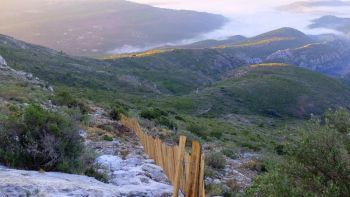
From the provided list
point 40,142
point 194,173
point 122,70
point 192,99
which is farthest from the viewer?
point 122,70

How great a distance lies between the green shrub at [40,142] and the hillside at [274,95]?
2514 inches

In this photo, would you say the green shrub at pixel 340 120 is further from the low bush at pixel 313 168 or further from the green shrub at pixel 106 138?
the green shrub at pixel 106 138

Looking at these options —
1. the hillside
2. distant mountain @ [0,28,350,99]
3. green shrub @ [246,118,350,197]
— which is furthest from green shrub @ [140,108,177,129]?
the hillside

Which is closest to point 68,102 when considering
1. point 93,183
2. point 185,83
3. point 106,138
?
point 106,138

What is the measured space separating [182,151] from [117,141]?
34.0ft

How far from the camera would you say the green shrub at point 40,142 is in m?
11.5

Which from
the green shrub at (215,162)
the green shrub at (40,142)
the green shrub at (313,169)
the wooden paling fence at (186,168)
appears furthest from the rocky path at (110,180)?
the green shrub at (313,169)

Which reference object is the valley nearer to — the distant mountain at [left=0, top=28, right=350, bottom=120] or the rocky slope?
the distant mountain at [left=0, top=28, right=350, bottom=120]

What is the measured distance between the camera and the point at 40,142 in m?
11.9

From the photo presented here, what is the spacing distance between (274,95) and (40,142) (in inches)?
4204

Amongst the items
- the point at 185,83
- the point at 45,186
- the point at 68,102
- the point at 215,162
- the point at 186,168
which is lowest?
the point at 185,83

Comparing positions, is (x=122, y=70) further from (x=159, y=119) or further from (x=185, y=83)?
(x=159, y=119)

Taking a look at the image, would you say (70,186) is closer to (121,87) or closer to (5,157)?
(5,157)

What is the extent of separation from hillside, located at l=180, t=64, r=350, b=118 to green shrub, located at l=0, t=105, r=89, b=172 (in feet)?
209
